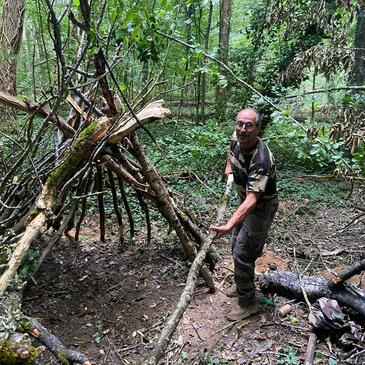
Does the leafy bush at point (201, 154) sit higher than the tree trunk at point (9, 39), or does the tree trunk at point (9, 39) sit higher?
the tree trunk at point (9, 39)

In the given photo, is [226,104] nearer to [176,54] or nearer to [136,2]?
[176,54]

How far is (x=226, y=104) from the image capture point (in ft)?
34.9

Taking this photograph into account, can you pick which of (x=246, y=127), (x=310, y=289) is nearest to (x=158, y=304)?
(x=310, y=289)

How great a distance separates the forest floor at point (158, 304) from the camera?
3.33m

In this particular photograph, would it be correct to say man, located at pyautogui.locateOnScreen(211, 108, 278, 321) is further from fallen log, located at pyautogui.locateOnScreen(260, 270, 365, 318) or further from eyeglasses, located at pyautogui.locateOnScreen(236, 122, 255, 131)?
fallen log, located at pyautogui.locateOnScreen(260, 270, 365, 318)

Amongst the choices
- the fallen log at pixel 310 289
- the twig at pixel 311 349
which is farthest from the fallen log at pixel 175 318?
the fallen log at pixel 310 289

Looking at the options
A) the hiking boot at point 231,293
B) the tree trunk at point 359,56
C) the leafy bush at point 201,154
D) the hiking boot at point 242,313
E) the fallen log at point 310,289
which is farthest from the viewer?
the tree trunk at point 359,56

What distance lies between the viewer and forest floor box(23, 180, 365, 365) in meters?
3.33

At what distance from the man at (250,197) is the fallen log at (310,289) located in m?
0.38

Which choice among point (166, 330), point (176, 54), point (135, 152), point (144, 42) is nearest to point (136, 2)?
point (144, 42)

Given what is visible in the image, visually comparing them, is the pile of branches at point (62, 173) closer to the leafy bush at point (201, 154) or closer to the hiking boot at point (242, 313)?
the hiking boot at point (242, 313)

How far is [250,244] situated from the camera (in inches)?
144

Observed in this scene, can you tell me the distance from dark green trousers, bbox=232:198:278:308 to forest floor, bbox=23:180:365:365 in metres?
0.28

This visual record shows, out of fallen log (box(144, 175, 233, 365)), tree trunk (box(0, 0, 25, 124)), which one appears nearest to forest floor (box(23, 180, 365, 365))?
fallen log (box(144, 175, 233, 365))
